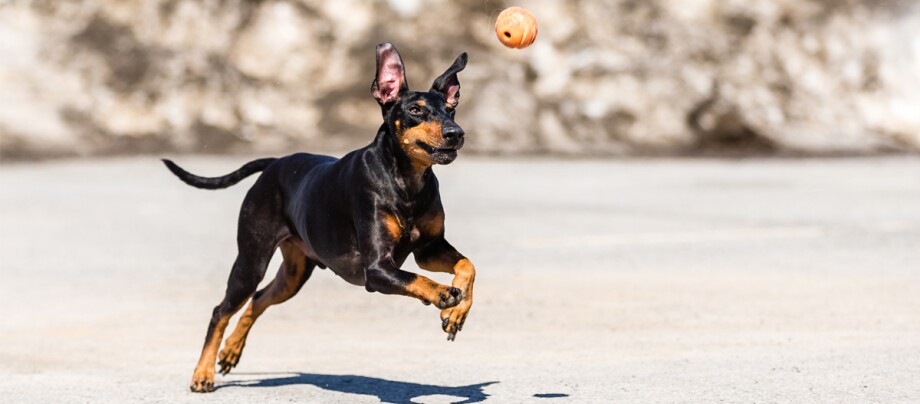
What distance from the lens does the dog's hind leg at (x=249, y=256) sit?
28.3 feet

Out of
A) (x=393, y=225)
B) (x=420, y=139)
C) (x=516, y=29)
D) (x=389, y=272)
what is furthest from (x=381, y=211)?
(x=516, y=29)

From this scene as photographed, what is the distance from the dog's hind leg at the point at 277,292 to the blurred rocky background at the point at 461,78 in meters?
22.8

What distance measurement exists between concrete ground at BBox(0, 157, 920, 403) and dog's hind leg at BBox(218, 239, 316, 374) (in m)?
0.19

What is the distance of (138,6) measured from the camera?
3428 centimetres

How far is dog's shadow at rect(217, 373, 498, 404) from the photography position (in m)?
8.30

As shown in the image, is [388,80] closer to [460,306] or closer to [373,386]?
[460,306]

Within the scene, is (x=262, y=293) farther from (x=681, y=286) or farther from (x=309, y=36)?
(x=309, y=36)

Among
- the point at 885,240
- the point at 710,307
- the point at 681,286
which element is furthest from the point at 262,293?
the point at 885,240

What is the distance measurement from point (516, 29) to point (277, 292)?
2.06 m

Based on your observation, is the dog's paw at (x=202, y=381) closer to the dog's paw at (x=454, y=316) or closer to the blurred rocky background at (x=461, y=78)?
the dog's paw at (x=454, y=316)

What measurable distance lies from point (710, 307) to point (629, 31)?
23779mm

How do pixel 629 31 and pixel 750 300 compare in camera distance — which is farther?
pixel 629 31

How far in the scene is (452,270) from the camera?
7.63 m

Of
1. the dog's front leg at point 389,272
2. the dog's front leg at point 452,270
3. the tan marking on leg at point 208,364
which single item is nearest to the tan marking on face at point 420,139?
the dog's front leg at point 389,272
